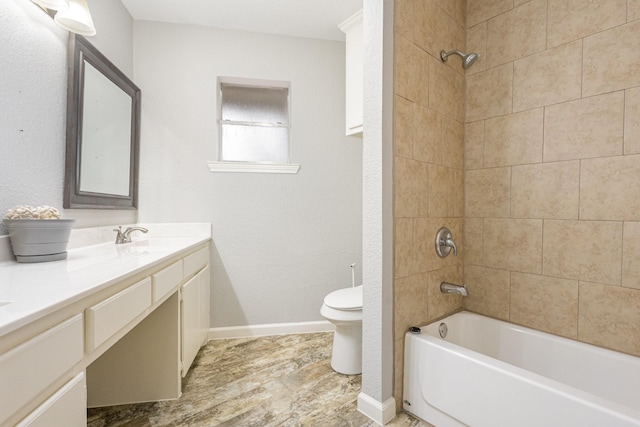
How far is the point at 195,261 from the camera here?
6.34 ft

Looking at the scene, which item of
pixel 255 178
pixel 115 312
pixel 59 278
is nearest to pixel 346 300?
pixel 255 178

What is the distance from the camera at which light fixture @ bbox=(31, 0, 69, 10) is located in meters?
1.35

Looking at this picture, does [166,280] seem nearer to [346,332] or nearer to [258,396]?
[258,396]

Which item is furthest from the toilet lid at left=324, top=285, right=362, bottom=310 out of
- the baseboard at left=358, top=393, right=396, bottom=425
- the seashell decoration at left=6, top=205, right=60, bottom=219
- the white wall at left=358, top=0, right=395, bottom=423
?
the seashell decoration at left=6, top=205, right=60, bottom=219

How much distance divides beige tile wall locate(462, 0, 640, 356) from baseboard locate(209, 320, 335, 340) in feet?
3.95

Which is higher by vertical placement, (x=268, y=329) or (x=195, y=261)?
(x=195, y=261)

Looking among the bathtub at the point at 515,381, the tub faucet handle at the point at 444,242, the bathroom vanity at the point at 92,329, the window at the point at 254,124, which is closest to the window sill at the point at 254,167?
the window at the point at 254,124

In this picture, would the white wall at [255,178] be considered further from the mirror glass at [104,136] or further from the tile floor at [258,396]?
the tile floor at [258,396]

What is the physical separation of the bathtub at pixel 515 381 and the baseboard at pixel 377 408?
10cm

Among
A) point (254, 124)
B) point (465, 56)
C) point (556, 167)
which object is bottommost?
point (556, 167)

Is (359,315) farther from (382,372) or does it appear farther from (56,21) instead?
(56,21)

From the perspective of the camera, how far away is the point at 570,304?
5.03 feet

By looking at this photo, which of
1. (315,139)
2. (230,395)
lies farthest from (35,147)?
(315,139)

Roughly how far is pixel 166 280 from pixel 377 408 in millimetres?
1135
